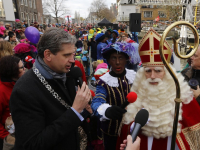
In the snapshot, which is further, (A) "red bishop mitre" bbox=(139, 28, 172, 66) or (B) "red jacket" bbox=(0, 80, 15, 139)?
(B) "red jacket" bbox=(0, 80, 15, 139)

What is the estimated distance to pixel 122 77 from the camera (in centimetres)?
210

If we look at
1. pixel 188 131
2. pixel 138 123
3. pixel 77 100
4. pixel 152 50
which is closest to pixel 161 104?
pixel 188 131

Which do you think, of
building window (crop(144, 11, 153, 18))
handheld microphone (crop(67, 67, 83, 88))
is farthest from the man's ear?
building window (crop(144, 11, 153, 18))

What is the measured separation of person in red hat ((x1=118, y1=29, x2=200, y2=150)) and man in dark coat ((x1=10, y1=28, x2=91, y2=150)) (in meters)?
0.64

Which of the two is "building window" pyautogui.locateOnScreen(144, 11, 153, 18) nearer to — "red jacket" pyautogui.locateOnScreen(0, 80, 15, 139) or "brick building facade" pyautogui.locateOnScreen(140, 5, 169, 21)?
"brick building facade" pyautogui.locateOnScreen(140, 5, 169, 21)

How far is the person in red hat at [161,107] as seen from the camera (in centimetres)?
148

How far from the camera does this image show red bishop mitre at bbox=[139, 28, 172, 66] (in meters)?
1.53

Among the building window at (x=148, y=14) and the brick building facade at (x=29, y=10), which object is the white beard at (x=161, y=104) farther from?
the building window at (x=148, y=14)

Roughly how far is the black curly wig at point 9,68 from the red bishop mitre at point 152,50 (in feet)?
5.13

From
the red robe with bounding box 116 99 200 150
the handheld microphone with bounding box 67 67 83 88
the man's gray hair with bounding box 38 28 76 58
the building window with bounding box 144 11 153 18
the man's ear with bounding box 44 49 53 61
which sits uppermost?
the building window with bounding box 144 11 153 18

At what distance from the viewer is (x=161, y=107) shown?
154cm

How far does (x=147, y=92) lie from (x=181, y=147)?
56 cm

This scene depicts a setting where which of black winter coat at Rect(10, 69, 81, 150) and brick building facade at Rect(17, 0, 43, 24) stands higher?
brick building facade at Rect(17, 0, 43, 24)

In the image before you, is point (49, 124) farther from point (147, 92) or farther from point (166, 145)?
point (166, 145)
